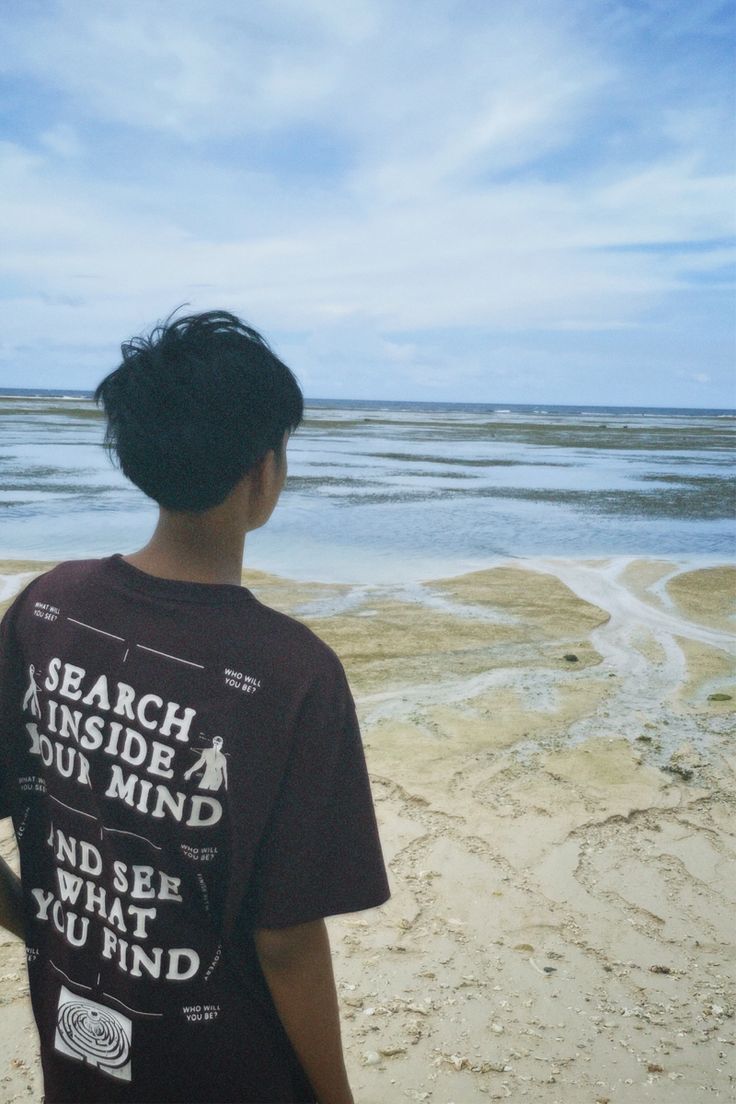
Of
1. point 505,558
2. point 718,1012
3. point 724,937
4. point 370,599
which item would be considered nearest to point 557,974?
point 718,1012

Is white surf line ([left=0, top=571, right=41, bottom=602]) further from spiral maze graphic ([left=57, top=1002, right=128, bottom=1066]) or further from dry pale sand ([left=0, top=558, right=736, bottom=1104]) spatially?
spiral maze graphic ([left=57, top=1002, right=128, bottom=1066])

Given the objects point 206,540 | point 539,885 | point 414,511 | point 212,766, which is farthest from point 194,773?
point 414,511

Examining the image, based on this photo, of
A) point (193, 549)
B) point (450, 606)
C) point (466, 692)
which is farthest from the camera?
point (450, 606)

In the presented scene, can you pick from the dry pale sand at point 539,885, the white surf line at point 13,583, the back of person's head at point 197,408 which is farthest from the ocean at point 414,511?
the back of person's head at point 197,408

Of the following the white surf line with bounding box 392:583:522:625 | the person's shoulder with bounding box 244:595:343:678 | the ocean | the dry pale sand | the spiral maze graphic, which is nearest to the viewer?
the person's shoulder with bounding box 244:595:343:678

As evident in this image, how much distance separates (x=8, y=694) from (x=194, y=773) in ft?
1.32

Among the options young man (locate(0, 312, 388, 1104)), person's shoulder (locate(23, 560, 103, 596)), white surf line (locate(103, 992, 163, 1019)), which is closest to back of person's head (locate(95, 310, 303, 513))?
young man (locate(0, 312, 388, 1104))

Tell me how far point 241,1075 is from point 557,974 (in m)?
2.38

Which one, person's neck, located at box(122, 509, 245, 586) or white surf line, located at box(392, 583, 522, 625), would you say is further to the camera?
white surf line, located at box(392, 583, 522, 625)

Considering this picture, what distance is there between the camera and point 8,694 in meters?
1.48

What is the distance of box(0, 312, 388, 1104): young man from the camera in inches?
51.6

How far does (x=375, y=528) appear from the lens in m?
15.1

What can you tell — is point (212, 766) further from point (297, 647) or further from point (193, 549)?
point (193, 549)

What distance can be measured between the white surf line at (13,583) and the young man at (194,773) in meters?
8.06
